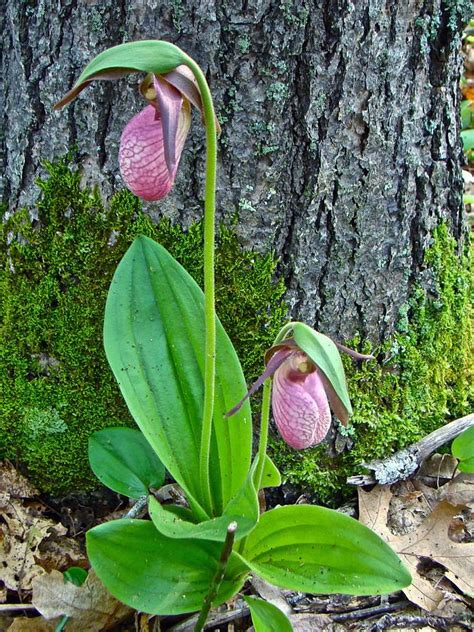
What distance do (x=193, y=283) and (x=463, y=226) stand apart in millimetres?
918

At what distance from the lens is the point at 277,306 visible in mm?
1782

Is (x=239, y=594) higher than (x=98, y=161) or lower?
lower

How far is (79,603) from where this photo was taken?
1.56m

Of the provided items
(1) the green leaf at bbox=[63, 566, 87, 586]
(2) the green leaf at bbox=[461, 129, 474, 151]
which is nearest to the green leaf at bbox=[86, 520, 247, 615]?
(1) the green leaf at bbox=[63, 566, 87, 586]

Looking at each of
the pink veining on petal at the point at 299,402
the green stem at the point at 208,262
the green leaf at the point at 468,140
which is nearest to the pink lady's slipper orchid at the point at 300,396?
the pink veining on petal at the point at 299,402

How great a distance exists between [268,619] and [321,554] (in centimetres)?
17

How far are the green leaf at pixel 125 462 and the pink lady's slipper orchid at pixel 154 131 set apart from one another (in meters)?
0.78

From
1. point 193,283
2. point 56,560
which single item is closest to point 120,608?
point 56,560

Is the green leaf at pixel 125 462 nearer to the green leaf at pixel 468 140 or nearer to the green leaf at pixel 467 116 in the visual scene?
the green leaf at pixel 468 140

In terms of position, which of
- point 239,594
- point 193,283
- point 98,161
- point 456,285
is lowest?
point 239,594

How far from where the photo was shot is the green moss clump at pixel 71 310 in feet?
5.70

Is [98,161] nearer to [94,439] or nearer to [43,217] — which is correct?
[43,217]

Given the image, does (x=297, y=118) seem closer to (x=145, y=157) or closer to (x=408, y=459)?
(x=145, y=157)

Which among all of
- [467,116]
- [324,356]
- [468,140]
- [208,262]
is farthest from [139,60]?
[467,116]
